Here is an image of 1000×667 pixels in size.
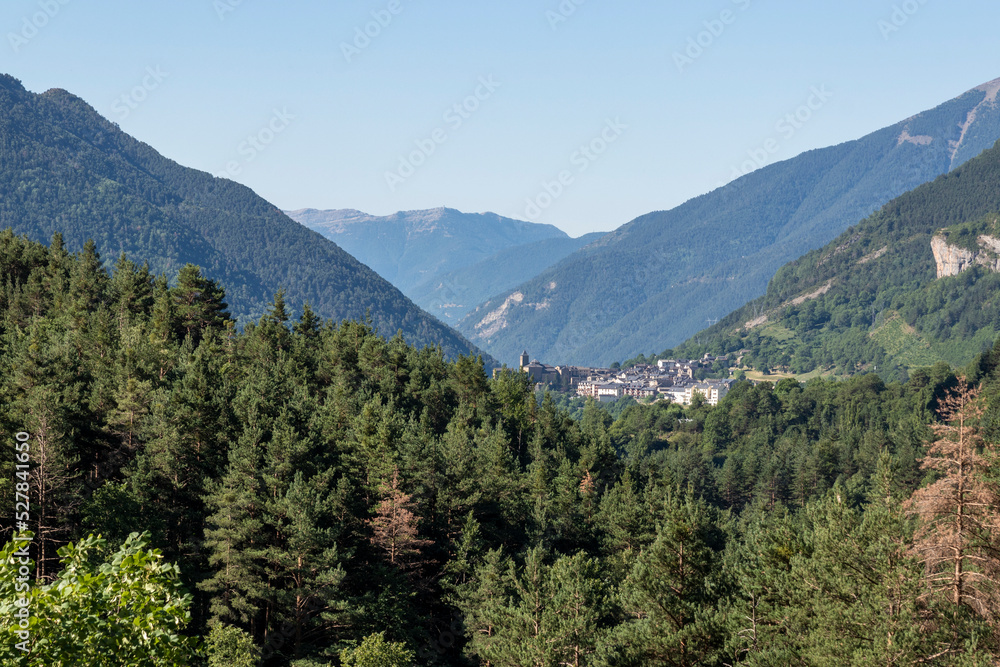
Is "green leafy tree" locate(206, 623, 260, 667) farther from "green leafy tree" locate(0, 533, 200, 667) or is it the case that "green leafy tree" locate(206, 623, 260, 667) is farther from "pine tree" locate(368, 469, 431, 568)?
"green leafy tree" locate(0, 533, 200, 667)

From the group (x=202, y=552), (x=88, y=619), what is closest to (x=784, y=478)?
(x=202, y=552)

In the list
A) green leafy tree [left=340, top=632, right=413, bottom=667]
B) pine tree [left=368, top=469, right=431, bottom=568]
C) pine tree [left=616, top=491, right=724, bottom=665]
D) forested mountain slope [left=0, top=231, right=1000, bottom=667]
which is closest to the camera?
forested mountain slope [left=0, top=231, right=1000, bottom=667]

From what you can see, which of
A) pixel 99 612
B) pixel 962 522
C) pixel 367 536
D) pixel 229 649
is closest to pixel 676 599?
pixel 962 522

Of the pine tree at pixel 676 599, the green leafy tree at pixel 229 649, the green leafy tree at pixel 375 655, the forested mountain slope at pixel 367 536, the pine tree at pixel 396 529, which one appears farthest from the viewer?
the pine tree at pixel 396 529

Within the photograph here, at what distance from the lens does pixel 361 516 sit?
4591cm

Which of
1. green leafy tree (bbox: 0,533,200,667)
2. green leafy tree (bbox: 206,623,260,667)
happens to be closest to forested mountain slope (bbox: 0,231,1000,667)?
green leafy tree (bbox: 0,533,200,667)

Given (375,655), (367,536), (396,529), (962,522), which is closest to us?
(962,522)

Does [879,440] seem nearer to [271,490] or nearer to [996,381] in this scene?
[996,381]

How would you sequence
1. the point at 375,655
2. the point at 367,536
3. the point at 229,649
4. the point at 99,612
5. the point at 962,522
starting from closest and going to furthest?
1. the point at 99,612
2. the point at 962,522
3. the point at 229,649
4. the point at 375,655
5. the point at 367,536

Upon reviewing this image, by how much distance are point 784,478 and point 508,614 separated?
89025mm

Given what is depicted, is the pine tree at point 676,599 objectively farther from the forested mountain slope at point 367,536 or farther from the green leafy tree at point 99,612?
the green leafy tree at point 99,612

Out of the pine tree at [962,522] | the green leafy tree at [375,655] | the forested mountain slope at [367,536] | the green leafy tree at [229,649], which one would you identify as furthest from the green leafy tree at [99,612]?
the green leafy tree at [375,655]

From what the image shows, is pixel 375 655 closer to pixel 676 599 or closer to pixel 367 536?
pixel 367 536

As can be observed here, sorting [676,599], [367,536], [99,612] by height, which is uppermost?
[99,612]
